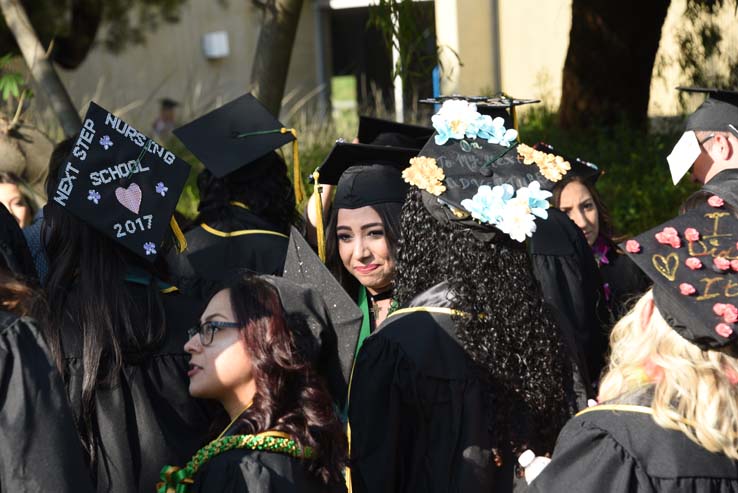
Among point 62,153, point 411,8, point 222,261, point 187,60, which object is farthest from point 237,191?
point 187,60

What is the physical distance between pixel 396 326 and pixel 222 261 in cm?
186

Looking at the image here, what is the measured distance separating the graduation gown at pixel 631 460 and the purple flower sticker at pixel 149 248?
59.6 inches

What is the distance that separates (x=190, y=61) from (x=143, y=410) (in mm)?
16245

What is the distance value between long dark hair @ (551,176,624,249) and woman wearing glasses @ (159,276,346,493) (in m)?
2.51

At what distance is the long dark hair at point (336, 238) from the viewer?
14.1ft

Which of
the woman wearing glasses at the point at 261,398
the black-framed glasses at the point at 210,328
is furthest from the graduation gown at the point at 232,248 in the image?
the black-framed glasses at the point at 210,328

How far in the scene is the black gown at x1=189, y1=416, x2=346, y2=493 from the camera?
9.31 ft

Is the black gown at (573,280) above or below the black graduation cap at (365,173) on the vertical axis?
below

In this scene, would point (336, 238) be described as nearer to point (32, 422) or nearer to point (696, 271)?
point (696, 271)

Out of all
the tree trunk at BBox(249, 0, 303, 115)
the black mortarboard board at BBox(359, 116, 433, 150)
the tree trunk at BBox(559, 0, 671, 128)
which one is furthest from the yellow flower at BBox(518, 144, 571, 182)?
the tree trunk at BBox(559, 0, 671, 128)

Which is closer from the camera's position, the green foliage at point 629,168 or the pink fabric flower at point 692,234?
the pink fabric flower at point 692,234

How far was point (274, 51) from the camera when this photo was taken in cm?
652

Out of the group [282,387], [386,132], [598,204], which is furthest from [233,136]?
[282,387]

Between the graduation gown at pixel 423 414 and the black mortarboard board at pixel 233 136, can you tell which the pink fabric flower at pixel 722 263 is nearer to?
the graduation gown at pixel 423 414
